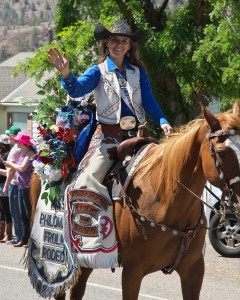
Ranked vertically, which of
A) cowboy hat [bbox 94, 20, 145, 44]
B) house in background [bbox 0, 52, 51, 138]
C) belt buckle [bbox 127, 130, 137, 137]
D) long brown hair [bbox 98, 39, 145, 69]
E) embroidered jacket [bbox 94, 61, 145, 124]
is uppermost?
cowboy hat [bbox 94, 20, 145, 44]

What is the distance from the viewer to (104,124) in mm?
6531

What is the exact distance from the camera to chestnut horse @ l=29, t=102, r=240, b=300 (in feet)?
19.1

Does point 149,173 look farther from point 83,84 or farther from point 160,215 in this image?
point 83,84

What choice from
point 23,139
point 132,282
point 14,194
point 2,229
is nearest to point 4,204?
point 2,229

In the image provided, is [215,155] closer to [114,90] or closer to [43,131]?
[114,90]

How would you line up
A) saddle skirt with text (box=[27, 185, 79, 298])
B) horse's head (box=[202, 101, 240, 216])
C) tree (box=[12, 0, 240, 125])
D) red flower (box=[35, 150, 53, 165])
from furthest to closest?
tree (box=[12, 0, 240, 125]) < red flower (box=[35, 150, 53, 165]) < saddle skirt with text (box=[27, 185, 79, 298]) < horse's head (box=[202, 101, 240, 216])

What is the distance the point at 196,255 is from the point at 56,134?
1.78 m

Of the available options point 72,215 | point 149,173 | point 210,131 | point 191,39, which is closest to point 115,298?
point 72,215

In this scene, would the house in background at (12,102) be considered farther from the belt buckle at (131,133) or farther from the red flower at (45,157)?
the belt buckle at (131,133)

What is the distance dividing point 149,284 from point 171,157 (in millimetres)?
3643

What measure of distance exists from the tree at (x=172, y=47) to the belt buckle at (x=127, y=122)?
7.73 meters

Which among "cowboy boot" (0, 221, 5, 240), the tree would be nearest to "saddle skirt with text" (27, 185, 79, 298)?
"cowboy boot" (0, 221, 5, 240)

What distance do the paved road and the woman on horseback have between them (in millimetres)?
2210

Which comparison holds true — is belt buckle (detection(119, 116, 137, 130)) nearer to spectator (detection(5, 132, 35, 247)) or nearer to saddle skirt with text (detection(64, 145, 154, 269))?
saddle skirt with text (detection(64, 145, 154, 269))
